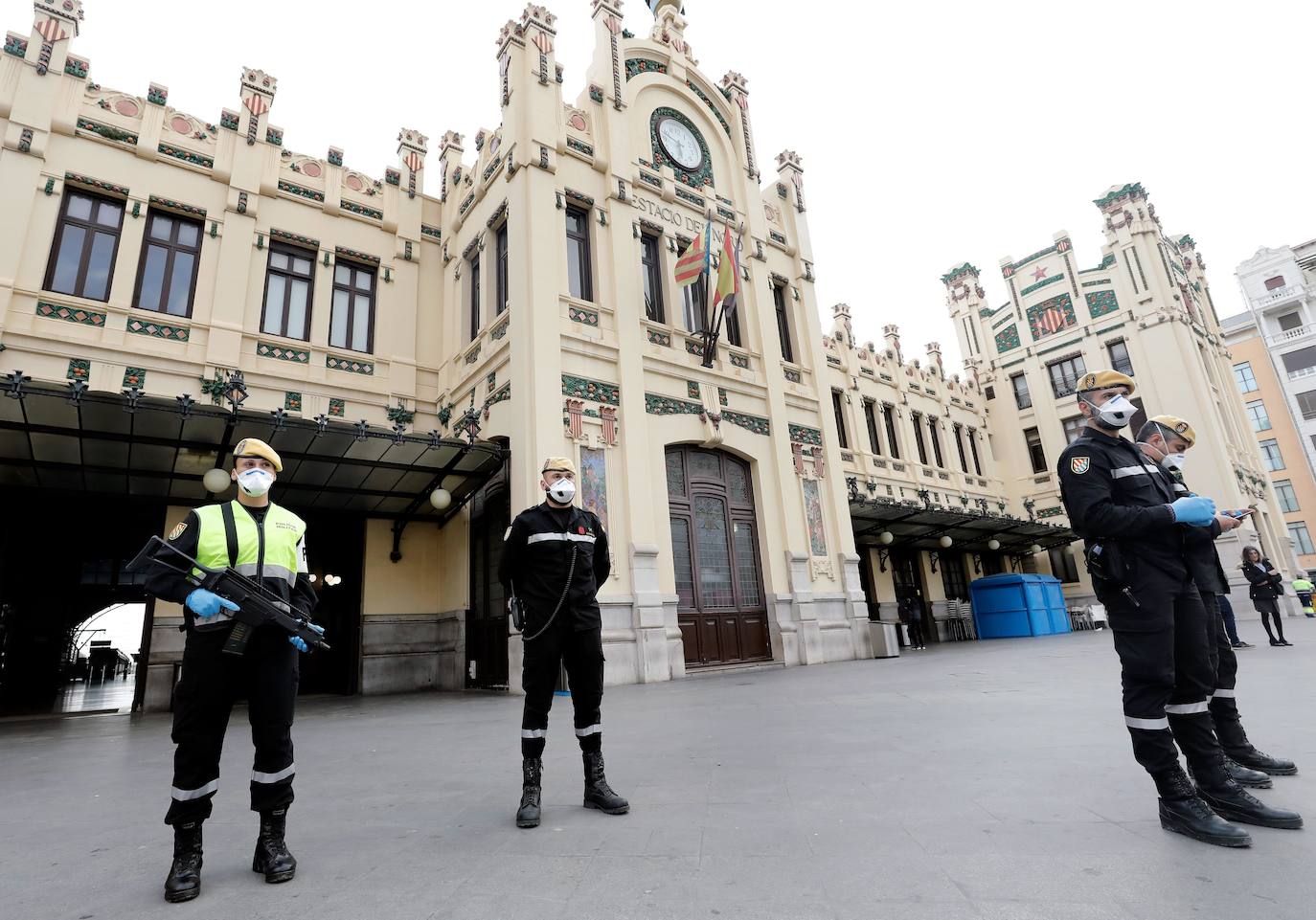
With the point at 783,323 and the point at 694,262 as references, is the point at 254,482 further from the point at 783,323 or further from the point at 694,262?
the point at 783,323

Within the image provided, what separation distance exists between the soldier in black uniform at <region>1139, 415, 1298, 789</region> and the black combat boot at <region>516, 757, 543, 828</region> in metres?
3.25

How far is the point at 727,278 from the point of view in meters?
13.8

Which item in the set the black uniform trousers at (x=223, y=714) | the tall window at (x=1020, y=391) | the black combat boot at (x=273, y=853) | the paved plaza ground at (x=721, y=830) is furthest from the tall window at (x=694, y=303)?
the tall window at (x=1020, y=391)

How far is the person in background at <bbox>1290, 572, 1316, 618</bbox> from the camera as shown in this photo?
72.5 feet

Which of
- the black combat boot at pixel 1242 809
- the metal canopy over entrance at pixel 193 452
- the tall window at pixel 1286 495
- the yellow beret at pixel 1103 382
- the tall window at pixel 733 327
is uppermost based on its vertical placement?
the tall window at pixel 733 327

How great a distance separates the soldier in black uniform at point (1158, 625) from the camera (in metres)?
2.88

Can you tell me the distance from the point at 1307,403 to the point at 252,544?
181ft

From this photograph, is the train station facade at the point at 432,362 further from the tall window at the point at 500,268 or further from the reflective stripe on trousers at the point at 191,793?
the reflective stripe on trousers at the point at 191,793

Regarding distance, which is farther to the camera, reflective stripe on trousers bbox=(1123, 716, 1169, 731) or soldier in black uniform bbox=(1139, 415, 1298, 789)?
soldier in black uniform bbox=(1139, 415, 1298, 789)

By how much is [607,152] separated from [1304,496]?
153ft

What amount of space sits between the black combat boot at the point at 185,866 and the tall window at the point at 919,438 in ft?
80.3

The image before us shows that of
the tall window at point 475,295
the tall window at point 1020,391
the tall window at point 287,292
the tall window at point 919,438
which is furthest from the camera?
the tall window at point 1020,391

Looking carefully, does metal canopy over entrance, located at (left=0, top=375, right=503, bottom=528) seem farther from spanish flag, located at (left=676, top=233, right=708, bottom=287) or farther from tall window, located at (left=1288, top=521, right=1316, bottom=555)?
tall window, located at (left=1288, top=521, right=1316, bottom=555)

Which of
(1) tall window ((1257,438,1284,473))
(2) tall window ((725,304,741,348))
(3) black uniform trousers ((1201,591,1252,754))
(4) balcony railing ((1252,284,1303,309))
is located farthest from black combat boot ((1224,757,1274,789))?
(4) balcony railing ((1252,284,1303,309))
